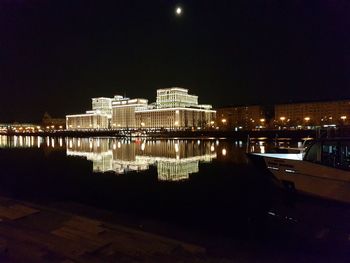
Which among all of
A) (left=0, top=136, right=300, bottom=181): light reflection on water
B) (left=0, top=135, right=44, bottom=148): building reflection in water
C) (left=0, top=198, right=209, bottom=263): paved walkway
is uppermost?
(left=0, top=135, right=44, bottom=148): building reflection in water

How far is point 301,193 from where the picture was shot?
1442 cm

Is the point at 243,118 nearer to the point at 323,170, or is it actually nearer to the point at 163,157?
the point at 163,157

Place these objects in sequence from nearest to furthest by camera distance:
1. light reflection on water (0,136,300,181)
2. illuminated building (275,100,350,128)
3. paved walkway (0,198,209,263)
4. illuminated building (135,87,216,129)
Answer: paved walkway (0,198,209,263)
light reflection on water (0,136,300,181)
illuminated building (275,100,350,128)
illuminated building (135,87,216,129)

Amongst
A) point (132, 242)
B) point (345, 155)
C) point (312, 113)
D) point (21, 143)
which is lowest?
point (132, 242)

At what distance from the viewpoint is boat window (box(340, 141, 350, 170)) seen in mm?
12400

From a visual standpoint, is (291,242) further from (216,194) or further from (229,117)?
(229,117)

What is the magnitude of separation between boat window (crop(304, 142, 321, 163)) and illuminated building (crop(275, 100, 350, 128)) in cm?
13412

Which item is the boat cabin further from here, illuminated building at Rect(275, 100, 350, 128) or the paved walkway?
illuminated building at Rect(275, 100, 350, 128)

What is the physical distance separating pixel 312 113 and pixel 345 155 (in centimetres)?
15241

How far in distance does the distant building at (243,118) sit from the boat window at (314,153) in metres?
143

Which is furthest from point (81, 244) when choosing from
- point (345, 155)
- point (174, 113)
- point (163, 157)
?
point (174, 113)

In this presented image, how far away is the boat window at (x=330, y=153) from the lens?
1274cm

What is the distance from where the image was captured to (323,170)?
12891mm

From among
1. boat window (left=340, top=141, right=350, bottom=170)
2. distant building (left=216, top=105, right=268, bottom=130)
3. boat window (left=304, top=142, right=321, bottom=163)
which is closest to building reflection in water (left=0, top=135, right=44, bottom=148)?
boat window (left=304, top=142, right=321, bottom=163)
